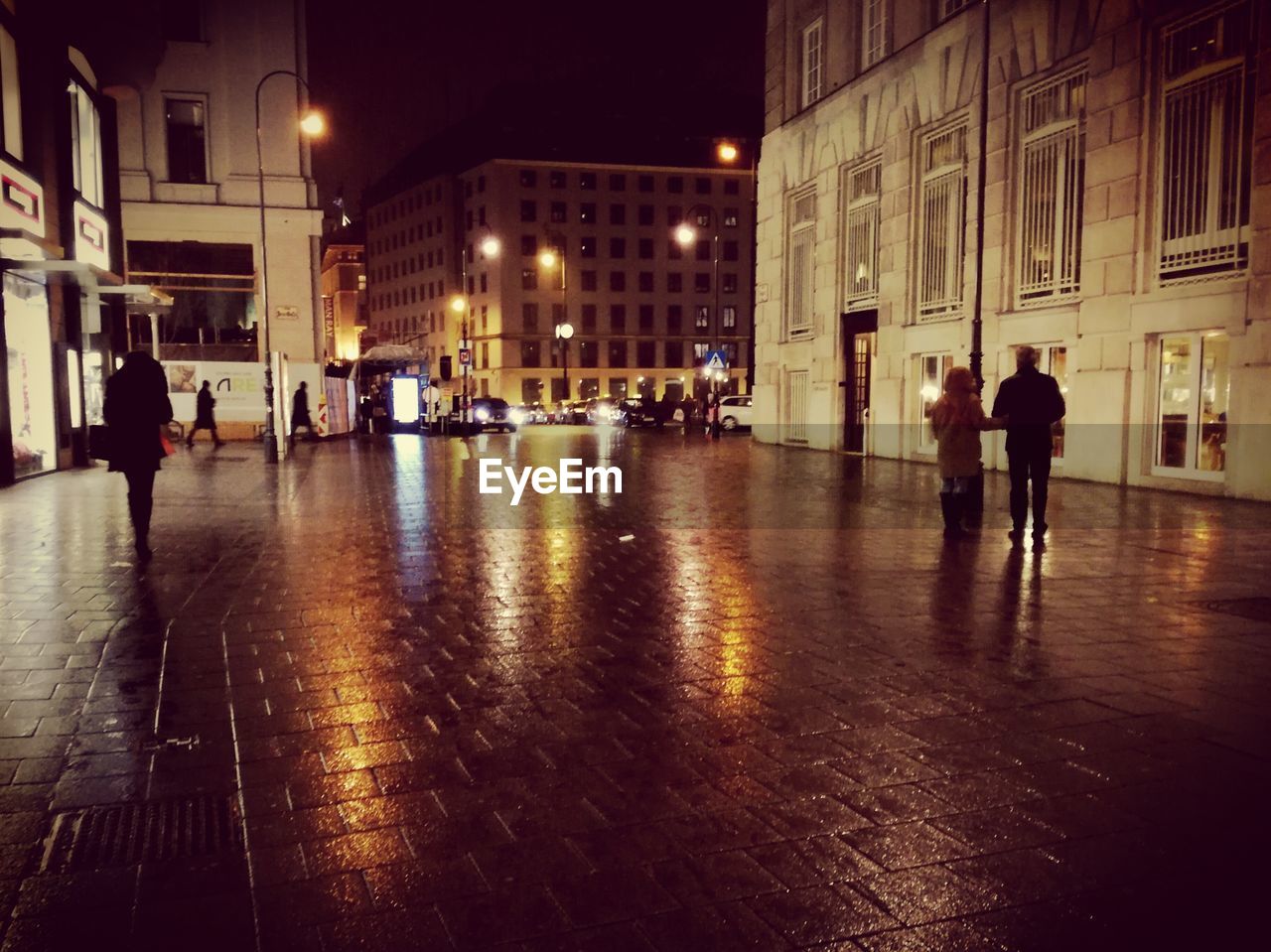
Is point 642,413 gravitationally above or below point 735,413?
below

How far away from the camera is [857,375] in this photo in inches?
1091

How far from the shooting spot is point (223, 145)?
107 feet

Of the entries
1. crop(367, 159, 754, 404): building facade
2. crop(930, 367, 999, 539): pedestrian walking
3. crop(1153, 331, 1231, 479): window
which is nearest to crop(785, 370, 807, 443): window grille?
crop(1153, 331, 1231, 479): window

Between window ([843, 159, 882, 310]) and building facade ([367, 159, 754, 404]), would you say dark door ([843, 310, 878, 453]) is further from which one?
building facade ([367, 159, 754, 404])

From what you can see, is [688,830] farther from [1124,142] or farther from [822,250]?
[822,250]

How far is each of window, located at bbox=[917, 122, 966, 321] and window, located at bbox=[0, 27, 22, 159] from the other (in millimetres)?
17942

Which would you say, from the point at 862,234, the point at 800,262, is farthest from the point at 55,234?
the point at 800,262

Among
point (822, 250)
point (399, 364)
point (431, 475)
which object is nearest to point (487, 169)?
point (399, 364)

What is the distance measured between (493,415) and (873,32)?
981 inches

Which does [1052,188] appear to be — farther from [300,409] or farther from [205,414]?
[205,414]

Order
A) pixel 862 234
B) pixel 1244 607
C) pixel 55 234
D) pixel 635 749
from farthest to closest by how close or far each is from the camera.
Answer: pixel 862 234 < pixel 55 234 < pixel 1244 607 < pixel 635 749

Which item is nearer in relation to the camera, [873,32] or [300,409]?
[873,32]

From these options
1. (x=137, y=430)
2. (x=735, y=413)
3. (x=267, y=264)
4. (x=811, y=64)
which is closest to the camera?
(x=137, y=430)

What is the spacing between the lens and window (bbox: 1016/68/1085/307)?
62.3 ft
